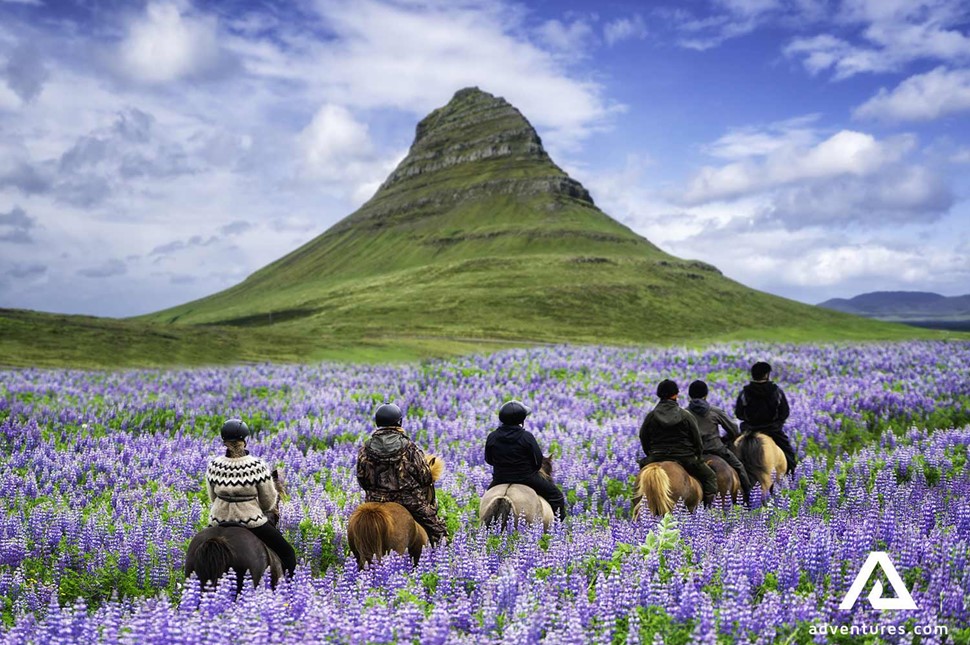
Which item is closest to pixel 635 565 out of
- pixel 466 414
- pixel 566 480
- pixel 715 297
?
pixel 566 480

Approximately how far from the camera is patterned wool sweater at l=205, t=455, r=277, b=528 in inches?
376

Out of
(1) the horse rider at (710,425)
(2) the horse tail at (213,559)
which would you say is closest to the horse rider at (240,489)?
(2) the horse tail at (213,559)

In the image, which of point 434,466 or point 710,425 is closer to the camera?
point 434,466

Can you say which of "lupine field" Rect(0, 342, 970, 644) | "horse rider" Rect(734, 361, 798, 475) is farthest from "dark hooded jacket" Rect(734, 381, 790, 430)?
"lupine field" Rect(0, 342, 970, 644)

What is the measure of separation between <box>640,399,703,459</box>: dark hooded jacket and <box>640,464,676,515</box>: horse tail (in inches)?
25.4

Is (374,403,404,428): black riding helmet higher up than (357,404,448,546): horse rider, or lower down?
higher up

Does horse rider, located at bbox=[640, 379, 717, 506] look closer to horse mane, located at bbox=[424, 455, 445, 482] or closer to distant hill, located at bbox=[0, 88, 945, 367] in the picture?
horse mane, located at bbox=[424, 455, 445, 482]

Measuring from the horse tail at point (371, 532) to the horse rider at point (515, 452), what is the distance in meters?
2.42

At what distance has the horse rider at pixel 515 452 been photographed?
39.2ft

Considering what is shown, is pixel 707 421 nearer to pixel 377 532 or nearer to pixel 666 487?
pixel 666 487

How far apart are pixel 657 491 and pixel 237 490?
6.91m

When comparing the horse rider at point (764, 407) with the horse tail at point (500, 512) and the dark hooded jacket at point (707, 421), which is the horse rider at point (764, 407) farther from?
the horse tail at point (500, 512)

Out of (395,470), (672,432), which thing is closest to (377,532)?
(395,470)

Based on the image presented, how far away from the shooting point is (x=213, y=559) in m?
8.98
